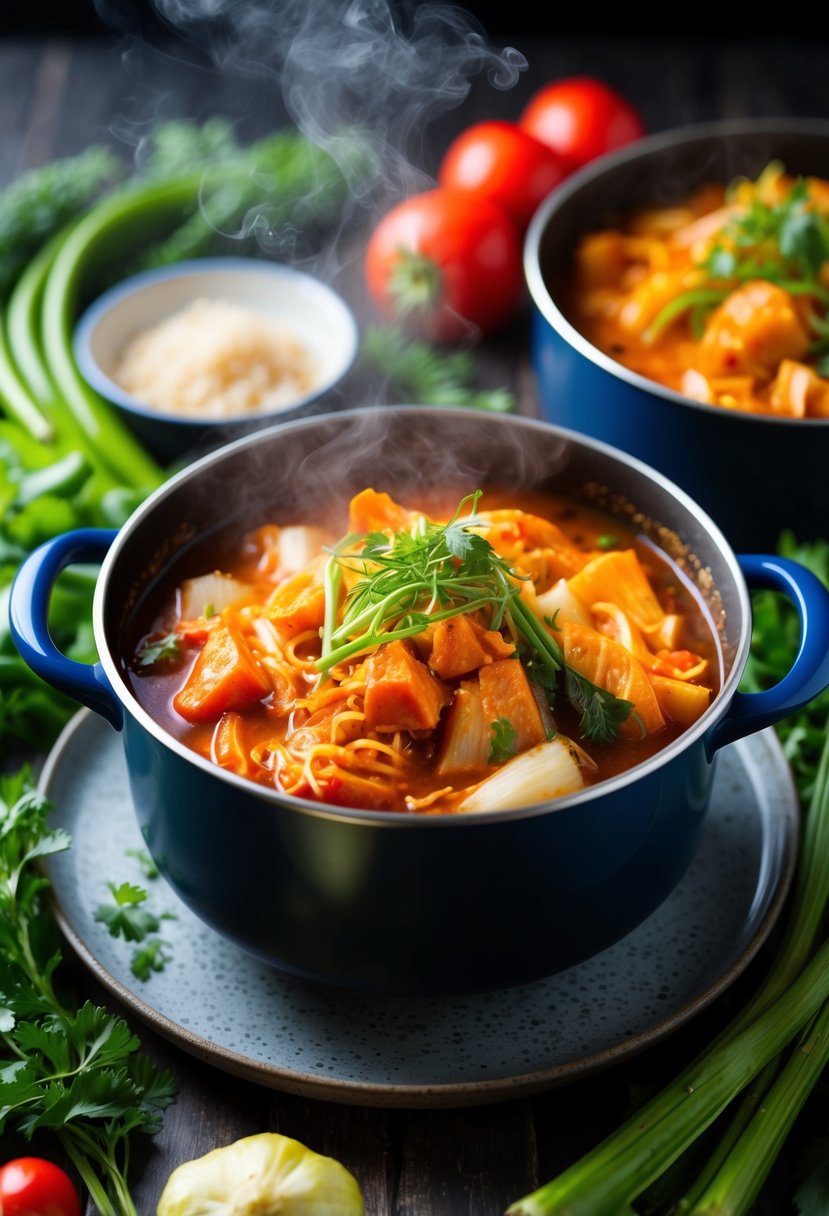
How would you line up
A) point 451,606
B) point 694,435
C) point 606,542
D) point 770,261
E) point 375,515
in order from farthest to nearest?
1. point 770,261
2. point 694,435
3. point 606,542
4. point 375,515
5. point 451,606

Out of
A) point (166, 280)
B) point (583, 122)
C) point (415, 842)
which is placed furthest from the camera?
point (583, 122)

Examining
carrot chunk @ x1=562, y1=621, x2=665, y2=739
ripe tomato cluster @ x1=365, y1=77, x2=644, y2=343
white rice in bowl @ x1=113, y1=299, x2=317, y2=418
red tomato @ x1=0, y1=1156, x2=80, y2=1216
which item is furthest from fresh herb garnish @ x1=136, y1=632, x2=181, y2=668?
ripe tomato cluster @ x1=365, y1=77, x2=644, y2=343

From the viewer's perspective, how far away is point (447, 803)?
7.22 feet

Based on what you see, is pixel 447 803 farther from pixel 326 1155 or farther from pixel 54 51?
pixel 54 51

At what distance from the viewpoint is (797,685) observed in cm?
222

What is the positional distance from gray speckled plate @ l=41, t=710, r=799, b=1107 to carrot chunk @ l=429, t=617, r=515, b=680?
557 mm

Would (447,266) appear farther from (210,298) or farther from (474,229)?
(210,298)

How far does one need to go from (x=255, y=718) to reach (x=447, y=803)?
407 mm

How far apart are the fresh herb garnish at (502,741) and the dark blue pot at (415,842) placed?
8.9 inches

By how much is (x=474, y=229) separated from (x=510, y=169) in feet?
1.31

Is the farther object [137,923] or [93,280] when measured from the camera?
[93,280]

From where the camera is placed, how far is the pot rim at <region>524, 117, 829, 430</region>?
10.2 ft

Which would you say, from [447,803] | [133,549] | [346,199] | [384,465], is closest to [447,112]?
[346,199]

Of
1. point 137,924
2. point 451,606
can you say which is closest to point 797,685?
point 451,606
